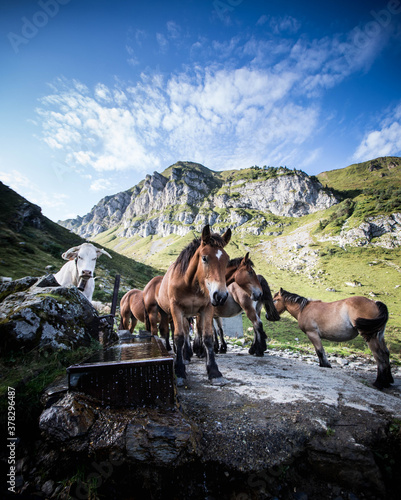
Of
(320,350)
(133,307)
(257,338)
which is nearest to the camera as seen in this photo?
(320,350)

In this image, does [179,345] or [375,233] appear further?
[375,233]

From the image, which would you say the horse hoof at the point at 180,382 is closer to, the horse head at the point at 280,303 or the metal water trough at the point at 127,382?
the metal water trough at the point at 127,382

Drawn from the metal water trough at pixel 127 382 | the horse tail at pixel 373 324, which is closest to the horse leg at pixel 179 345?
the metal water trough at pixel 127 382

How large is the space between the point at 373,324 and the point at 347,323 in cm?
99

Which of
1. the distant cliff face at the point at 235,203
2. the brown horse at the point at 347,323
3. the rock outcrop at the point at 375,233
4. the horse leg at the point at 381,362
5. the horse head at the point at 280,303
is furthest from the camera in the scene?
the distant cliff face at the point at 235,203

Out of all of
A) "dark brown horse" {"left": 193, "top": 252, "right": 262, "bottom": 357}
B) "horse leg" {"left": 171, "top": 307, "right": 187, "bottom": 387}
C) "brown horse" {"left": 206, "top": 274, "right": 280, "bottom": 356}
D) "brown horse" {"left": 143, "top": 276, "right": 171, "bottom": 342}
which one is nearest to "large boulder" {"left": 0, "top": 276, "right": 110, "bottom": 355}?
"horse leg" {"left": 171, "top": 307, "right": 187, "bottom": 387}

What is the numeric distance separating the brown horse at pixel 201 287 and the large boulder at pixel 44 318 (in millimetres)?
1973

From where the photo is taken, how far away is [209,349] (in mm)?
4254

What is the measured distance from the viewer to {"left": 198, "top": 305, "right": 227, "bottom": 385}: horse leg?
390 cm

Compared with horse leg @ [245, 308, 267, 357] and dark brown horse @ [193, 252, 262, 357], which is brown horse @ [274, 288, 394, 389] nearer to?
horse leg @ [245, 308, 267, 357]

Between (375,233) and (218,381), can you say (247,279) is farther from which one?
(375,233)

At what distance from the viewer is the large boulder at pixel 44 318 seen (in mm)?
3432

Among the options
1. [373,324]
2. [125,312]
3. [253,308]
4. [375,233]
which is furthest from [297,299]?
[375,233]

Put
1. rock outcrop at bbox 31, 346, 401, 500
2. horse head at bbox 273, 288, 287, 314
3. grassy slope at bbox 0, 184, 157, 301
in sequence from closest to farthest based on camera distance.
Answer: rock outcrop at bbox 31, 346, 401, 500, horse head at bbox 273, 288, 287, 314, grassy slope at bbox 0, 184, 157, 301
